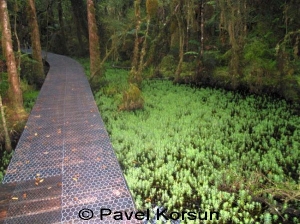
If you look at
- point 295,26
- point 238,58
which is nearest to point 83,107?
point 238,58

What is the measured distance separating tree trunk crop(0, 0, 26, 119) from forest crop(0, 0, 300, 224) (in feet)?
0.10

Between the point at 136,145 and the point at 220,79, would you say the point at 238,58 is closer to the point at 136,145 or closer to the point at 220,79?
the point at 220,79

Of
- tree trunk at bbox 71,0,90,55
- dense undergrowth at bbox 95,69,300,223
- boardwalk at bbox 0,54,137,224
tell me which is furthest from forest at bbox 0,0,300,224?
tree trunk at bbox 71,0,90,55

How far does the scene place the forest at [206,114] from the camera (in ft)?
17.4

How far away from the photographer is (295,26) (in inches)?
462

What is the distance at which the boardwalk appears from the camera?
4.07 m

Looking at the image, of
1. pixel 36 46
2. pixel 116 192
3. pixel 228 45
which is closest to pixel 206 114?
pixel 116 192

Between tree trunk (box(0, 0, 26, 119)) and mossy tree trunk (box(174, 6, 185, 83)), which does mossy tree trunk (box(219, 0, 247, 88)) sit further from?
tree trunk (box(0, 0, 26, 119))

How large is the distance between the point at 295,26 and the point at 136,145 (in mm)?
9018

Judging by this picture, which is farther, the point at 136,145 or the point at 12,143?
Answer: the point at 12,143

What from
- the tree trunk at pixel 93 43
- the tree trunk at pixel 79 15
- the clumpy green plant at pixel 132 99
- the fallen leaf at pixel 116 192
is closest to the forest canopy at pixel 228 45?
the tree trunk at pixel 93 43

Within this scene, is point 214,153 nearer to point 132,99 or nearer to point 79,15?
point 132,99

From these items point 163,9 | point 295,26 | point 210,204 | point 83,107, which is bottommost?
point 210,204

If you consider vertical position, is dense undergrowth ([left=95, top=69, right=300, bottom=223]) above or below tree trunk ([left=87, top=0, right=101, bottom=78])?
below
